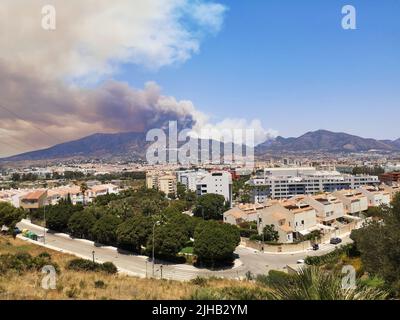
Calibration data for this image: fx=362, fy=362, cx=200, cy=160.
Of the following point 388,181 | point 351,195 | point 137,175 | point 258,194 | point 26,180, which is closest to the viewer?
point 351,195

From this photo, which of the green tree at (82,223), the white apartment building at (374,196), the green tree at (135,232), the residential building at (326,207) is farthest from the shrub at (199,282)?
the white apartment building at (374,196)

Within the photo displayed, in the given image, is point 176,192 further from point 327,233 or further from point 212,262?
point 212,262

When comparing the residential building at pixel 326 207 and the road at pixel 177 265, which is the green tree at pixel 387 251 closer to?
the road at pixel 177 265

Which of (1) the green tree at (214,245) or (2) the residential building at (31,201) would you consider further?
(2) the residential building at (31,201)

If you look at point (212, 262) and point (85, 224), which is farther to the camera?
point (85, 224)

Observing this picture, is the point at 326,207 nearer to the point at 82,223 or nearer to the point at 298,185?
the point at 298,185

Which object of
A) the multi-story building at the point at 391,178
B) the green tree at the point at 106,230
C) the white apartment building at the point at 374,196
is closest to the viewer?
the green tree at the point at 106,230

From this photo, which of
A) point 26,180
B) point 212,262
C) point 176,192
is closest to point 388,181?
point 176,192

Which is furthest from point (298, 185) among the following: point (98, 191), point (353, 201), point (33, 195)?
point (33, 195)
